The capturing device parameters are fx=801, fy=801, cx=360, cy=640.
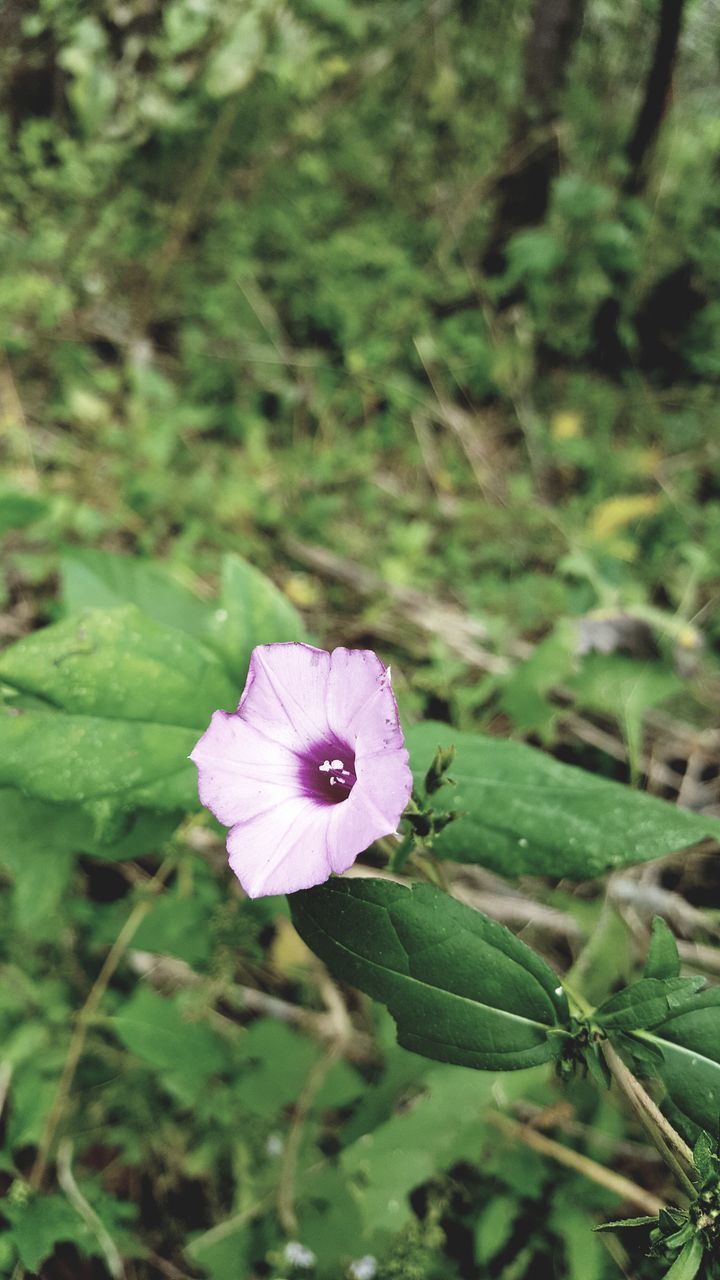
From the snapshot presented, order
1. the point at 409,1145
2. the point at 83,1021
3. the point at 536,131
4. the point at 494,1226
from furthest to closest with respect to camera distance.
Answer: the point at 536,131 → the point at 83,1021 → the point at 494,1226 → the point at 409,1145

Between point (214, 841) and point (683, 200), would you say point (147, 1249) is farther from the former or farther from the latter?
point (683, 200)

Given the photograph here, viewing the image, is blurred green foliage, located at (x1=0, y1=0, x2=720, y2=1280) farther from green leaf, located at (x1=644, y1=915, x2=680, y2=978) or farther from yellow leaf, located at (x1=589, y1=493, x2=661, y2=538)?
green leaf, located at (x1=644, y1=915, x2=680, y2=978)

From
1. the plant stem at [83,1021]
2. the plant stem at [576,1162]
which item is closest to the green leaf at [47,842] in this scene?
the plant stem at [83,1021]


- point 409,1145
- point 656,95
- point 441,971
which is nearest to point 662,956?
point 441,971

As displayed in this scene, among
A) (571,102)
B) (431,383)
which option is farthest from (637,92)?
(431,383)

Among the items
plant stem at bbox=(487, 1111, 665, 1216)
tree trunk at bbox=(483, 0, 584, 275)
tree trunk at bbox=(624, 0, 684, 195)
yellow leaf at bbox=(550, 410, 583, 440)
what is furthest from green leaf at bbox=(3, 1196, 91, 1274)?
tree trunk at bbox=(624, 0, 684, 195)

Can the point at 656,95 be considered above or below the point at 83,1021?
above

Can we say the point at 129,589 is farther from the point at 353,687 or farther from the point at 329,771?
the point at 353,687
